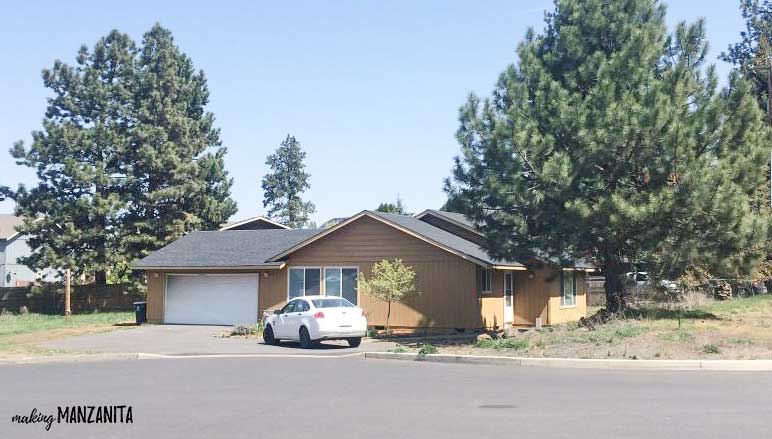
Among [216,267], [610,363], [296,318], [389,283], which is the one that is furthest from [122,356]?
[216,267]

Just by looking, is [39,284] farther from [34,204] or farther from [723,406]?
[723,406]

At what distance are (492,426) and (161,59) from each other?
163 ft

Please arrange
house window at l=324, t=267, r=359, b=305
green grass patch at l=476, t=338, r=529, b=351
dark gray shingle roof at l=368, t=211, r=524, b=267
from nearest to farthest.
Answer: green grass patch at l=476, t=338, r=529, b=351
dark gray shingle roof at l=368, t=211, r=524, b=267
house window at l=324, t=267, r=359, b=305

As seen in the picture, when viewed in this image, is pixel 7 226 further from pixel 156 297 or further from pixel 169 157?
pixel 156 297

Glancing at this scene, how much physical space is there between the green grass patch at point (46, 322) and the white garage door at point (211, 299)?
339cm

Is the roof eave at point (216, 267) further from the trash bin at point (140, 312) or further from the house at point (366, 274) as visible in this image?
the trash bin at point (140, 312)

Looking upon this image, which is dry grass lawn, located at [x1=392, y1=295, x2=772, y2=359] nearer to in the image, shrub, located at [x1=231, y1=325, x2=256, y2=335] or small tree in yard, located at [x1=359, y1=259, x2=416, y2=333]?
small tree in yard, located at [x1=359, y1=259, x2=416, y2=333]

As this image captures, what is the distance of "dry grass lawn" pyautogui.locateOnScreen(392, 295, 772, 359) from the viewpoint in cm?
1761

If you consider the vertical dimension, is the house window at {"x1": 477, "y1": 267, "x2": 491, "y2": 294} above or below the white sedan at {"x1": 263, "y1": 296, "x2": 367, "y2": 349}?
above

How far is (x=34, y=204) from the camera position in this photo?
4859 cm

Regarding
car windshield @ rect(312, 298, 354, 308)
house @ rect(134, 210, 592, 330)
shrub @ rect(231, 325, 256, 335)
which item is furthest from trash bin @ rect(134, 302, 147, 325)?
car windshield @ rect(312, 298, 354, 308)

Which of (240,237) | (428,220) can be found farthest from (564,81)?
(240,237)

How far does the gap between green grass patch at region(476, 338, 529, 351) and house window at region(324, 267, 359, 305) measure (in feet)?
34.1

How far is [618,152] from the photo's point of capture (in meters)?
21.9
